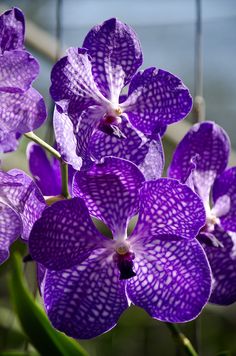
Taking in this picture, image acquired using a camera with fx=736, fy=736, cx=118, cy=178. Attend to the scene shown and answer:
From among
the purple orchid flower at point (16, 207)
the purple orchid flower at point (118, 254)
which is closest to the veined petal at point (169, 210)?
the purple orchid flower at point (118, 254)

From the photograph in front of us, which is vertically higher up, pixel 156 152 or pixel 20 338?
pixel 156 152

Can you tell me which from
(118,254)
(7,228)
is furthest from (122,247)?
(7,228)

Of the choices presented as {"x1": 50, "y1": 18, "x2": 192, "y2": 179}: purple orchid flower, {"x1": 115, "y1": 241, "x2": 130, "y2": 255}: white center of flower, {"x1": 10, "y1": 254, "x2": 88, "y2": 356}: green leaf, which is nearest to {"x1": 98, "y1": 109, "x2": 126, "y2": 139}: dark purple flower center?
{"x1": 50, "y1": 18, "x2": 192, "y2": 179}: purple orchid flower

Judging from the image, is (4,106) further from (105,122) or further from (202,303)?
(202,303)

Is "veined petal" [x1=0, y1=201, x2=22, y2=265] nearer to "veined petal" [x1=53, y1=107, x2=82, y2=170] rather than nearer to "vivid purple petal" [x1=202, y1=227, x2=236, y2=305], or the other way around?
"veined petal" [x1=53, y1=107, x2=82, y2=170]

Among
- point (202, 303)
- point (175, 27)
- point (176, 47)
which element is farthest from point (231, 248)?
point (176, 47)

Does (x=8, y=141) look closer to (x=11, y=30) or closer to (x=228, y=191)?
(x=11, y=30)

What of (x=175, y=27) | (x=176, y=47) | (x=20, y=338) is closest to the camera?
(x=20, y=338)
